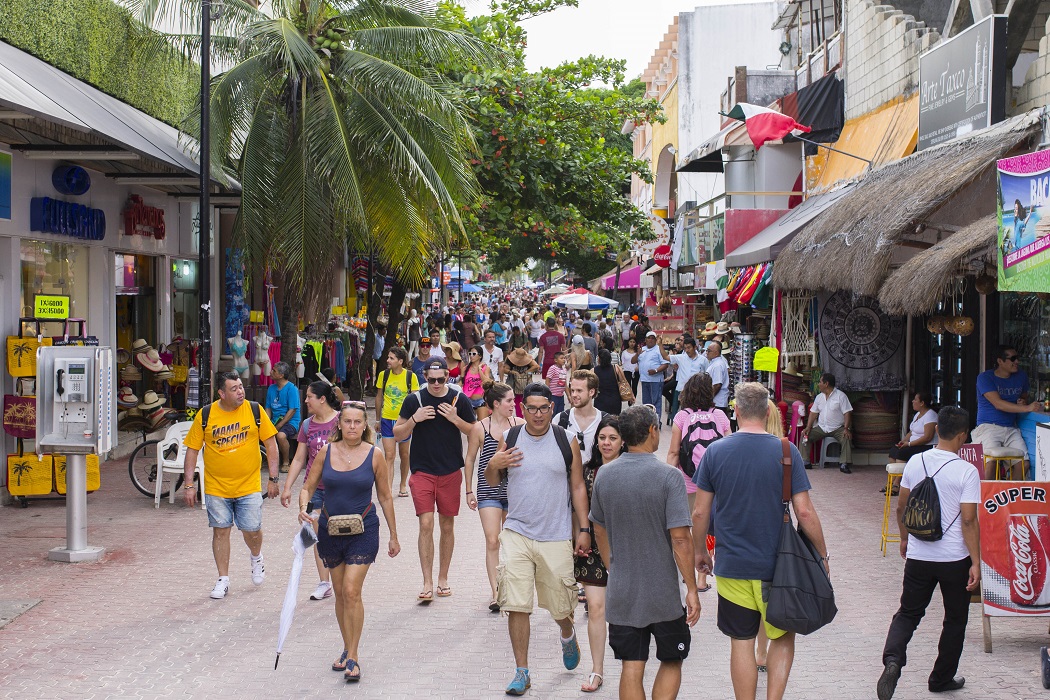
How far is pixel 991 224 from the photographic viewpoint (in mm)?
9117

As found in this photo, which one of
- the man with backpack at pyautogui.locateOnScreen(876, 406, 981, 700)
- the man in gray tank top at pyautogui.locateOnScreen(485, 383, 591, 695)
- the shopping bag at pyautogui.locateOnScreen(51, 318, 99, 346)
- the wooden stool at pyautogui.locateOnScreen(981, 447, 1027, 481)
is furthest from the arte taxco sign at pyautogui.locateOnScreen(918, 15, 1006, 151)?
the shopping bag at pyautogui.locateOnScreen(51, 318, 99, 346)

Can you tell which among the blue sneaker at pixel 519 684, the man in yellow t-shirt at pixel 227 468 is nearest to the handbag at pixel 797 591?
the blue sneaker at pixel 519 684

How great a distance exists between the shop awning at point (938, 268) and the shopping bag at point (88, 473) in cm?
820

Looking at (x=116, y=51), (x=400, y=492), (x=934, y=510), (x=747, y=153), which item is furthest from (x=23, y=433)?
(x=747, y=153)

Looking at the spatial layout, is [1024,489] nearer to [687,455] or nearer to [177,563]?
[687,455]

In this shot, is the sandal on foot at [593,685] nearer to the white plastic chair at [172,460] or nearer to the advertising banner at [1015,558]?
the advertising banner at [1015,558]

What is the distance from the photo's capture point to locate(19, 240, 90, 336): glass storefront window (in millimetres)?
12477

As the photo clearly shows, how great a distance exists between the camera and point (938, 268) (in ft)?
29.5

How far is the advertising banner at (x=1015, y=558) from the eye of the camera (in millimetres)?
6762

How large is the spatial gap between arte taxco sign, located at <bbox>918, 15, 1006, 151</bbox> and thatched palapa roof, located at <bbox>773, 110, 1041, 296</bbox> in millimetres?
316

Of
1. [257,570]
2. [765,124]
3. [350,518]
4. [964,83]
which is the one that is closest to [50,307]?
[257,570]

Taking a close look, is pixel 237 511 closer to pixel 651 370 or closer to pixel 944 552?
pixel 944 552

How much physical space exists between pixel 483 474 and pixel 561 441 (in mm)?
1554

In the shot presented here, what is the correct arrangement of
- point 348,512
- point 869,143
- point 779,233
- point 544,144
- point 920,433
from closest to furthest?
point 348,512
point 920,433
point 869,143
point 779,233
point 544,144
